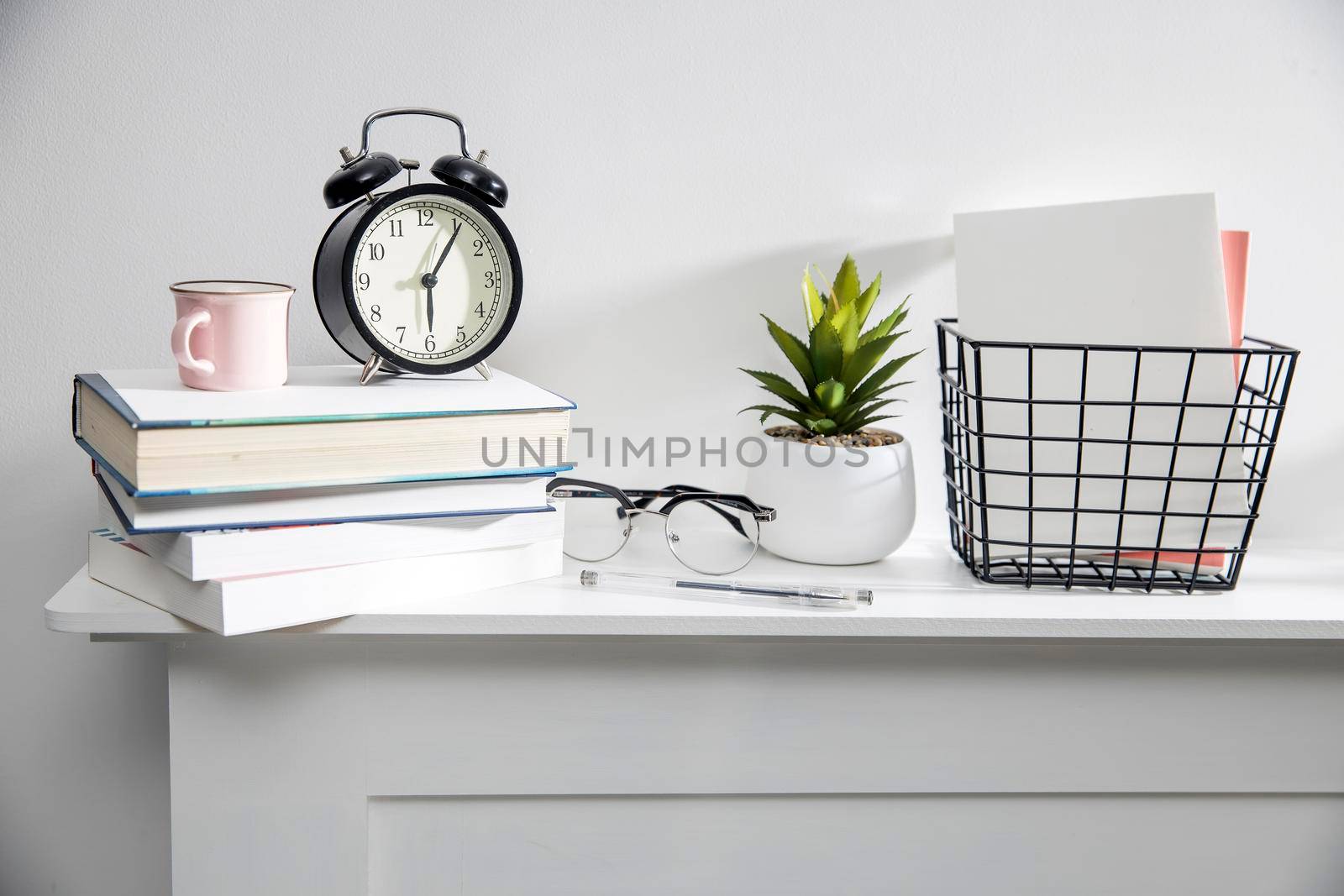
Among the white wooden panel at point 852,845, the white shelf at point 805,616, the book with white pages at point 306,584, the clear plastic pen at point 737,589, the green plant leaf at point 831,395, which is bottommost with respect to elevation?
the white wooden panel at point 852,845

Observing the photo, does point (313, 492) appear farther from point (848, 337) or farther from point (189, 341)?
point (848, 337)

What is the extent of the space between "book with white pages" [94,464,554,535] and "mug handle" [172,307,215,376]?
0.29 feet

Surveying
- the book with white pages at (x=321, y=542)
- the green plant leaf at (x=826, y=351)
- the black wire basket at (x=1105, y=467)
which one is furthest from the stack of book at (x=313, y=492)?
the black wire basket at (x=1105, y=467)

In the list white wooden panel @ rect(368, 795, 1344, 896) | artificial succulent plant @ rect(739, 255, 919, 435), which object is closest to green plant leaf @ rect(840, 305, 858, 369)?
artificial succulent plant @ rect(739, 255, 919, 435)

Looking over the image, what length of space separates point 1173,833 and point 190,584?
723 millimetres

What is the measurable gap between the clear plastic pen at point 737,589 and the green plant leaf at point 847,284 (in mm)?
247

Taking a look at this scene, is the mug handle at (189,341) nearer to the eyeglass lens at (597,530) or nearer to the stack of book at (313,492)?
the stack of book at (313,492)

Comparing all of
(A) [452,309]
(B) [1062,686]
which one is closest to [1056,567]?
(B) [1062,686]

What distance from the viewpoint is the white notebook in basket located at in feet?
2.50

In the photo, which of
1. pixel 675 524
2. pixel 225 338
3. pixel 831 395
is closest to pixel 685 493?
pixel 675 524

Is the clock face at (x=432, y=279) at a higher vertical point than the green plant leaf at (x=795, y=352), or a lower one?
higher

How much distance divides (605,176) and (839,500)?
363mm

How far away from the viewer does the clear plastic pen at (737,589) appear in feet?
2.22

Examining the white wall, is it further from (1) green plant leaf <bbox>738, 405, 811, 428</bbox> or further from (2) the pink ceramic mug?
(2) the pink ceramic mug
